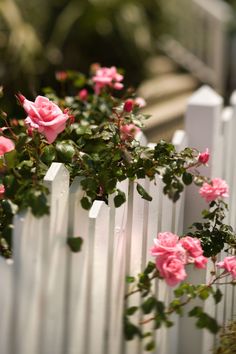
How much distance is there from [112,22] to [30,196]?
20.6 feet

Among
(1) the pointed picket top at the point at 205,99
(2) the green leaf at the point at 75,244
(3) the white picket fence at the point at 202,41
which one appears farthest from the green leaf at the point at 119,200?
(3) the white picket fence at the point at 202,41

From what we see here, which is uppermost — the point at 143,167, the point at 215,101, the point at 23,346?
the point at 215,101

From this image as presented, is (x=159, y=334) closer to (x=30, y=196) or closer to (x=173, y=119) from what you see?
(x=30, y=196)

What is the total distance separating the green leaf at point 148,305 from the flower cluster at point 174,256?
0.07 m

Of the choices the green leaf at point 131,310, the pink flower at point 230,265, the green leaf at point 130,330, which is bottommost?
the green leaf at point 130,330

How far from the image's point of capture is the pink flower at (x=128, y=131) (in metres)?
3.13

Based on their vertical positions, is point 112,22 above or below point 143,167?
above

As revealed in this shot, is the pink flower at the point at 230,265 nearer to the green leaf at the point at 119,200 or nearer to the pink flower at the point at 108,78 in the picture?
the green leaf at the point at 119,200

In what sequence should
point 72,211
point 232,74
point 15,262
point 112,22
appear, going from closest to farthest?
point 15,262
point 72,211
point 112,22
point 232,74

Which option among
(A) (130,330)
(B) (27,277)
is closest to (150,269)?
(A) (130,330)

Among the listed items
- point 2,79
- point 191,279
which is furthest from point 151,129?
point 191,279

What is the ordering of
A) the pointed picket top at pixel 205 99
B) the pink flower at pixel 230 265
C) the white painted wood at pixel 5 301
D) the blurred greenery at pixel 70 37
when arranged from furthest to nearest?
the blurred greenery at pixel 70 37 → the pointed picket top at pixel 205 99 → the pink flower at pixel 230 265 → the white painted wood at pixel 5 301

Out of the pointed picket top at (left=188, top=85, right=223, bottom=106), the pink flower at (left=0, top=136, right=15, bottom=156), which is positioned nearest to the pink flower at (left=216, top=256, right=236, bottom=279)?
the pink flower at (left=0, top=136, right=15, bottom=156)

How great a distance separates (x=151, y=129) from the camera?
7.52 metres
